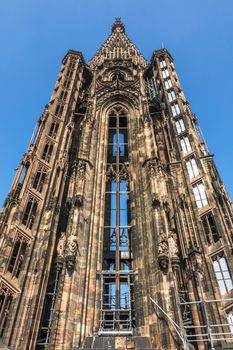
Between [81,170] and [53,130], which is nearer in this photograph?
[81,170]

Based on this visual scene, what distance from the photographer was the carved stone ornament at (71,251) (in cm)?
1524

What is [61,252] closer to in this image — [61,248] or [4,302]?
[61,248]

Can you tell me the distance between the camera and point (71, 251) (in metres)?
15.6

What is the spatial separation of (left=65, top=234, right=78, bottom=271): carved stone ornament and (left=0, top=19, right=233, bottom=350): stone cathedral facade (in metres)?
0.07

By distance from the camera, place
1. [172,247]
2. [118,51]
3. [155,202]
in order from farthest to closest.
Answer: [118,51], [155,202], [172,247]

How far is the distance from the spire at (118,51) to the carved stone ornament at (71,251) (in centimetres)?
2565

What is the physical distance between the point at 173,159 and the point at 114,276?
9.41 m

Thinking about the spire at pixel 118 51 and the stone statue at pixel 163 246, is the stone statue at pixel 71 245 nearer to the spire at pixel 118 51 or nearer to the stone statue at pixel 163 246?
the stone statue at pixel 163 246

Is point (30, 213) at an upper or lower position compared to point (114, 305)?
upper

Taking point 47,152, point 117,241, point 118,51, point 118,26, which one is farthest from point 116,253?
point 118,26

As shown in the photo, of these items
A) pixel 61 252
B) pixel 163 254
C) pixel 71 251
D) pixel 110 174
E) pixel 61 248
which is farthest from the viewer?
pixel 110 174

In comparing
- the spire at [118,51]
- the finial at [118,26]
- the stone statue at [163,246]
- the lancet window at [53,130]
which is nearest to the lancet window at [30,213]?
the lancet window at [53,130]

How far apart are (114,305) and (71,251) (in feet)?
11.1

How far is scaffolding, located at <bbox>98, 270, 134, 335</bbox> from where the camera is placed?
15.1m
